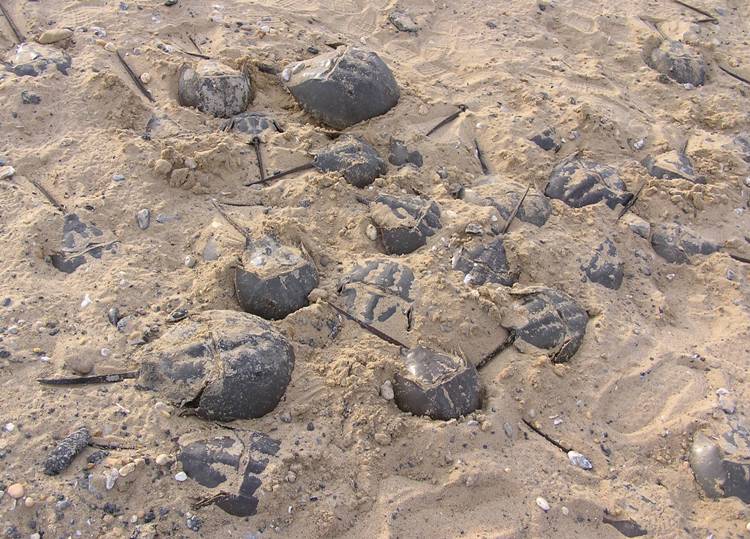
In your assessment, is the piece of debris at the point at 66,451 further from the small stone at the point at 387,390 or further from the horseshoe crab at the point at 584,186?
the horseshoe crab at the point at 584,186

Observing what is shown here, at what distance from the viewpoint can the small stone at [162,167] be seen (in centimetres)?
323

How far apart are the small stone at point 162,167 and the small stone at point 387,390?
1637 millimetres

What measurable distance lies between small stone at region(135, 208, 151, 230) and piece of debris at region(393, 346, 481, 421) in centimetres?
147

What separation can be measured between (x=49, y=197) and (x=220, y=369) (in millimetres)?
1512

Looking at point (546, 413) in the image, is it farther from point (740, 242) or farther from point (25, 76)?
point (25, 76)

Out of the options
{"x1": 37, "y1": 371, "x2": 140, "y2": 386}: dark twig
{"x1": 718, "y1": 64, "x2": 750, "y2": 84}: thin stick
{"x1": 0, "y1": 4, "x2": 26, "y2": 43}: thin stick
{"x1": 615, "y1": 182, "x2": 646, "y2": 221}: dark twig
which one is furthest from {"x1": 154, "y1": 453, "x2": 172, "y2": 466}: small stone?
{"x1": 718, "y1": 64, "x2": 750, "y2": 84}: thin stick

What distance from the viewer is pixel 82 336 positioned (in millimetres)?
2586

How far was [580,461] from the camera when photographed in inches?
100

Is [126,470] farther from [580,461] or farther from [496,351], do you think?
[580,461]

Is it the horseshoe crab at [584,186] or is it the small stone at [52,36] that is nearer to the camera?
the horseshoe crab at [584,186]

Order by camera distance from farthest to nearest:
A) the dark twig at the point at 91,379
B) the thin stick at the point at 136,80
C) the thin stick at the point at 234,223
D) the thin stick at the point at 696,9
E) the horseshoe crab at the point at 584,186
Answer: the thin stick at the point at 696,9 < the thin stick at the point at 136,80 < the horseshoe crab at the point at 584,186 < the thin stick at the point at 234,223 < the dark twig at the point at 91,379

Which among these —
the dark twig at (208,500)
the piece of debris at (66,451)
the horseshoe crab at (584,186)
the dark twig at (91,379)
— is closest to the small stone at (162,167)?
the dark twig at (91,379)

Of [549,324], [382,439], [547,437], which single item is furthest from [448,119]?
[382,439]

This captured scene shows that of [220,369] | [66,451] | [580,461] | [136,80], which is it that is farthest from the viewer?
[136,80]
